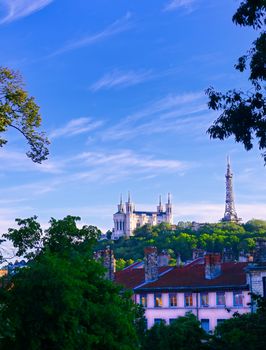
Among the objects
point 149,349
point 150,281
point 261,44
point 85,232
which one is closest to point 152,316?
point 150,281

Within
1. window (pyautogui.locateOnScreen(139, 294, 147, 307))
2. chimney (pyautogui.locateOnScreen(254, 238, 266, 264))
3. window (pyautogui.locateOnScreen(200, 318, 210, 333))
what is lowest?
window (pyautogui.locateOnScreen(200, 318, 210, 333))

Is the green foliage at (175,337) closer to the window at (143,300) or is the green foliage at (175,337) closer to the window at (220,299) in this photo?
the window at (220,299)

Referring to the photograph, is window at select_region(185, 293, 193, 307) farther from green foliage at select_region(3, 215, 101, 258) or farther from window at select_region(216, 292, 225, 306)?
green foliage at select_region(3, 215, 101, 258)

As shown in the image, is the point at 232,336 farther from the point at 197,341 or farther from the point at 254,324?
the point at 197,341

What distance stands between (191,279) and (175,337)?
26.2 metres

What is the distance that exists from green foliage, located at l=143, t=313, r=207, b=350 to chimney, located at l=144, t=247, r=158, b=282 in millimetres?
24497

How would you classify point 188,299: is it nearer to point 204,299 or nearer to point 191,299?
point 191,299

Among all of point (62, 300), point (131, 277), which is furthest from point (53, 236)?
point (131, 277)

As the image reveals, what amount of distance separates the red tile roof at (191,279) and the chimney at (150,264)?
2.21ft

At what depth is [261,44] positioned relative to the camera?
2186 cm

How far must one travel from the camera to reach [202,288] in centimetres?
6172

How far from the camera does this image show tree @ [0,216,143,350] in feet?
86.0

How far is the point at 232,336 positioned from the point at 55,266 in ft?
27.4

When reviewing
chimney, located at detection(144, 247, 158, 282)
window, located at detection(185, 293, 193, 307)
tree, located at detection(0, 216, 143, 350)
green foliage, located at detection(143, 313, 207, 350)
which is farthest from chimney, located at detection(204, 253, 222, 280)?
tree, located at detection(0, 216, 143, 350)
